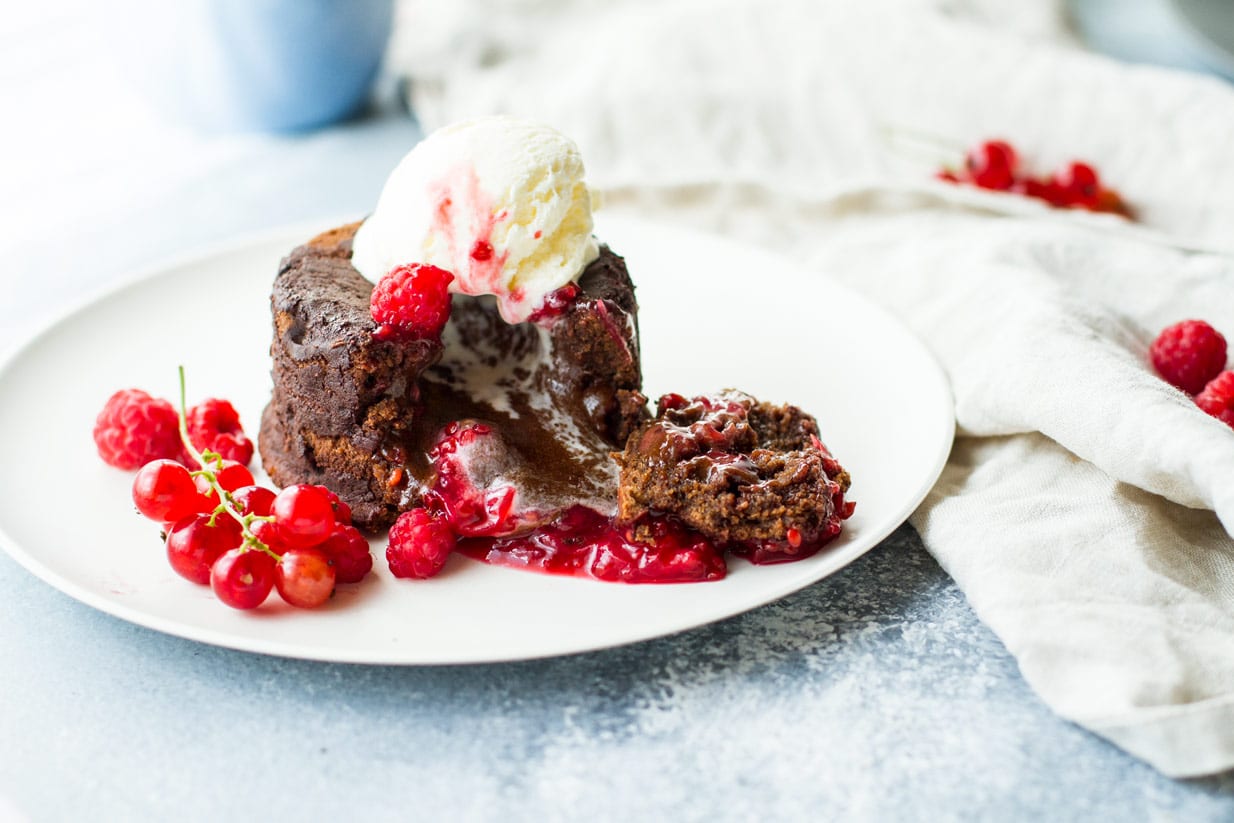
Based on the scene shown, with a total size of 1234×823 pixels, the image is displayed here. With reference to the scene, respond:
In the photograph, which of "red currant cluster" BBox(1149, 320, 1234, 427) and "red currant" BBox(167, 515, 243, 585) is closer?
"red currant" BBox(167, 515, 243, 585)

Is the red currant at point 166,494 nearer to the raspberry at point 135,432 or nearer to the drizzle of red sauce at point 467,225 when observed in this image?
the raspberry at point 135,432

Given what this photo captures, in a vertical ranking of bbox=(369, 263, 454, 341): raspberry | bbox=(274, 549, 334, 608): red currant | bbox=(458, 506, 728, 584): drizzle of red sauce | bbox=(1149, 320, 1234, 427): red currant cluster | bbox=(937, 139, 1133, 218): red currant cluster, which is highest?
bbox=(369, 263, 454, 341): raspberry

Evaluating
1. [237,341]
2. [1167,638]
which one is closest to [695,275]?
[237,341]

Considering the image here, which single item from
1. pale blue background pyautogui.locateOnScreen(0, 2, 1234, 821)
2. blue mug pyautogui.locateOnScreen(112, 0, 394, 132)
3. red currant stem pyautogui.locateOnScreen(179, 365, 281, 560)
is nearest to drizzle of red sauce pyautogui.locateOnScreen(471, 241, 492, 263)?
red currant stem pyautogui.locateOnScreen(179, 365, 281, 560)

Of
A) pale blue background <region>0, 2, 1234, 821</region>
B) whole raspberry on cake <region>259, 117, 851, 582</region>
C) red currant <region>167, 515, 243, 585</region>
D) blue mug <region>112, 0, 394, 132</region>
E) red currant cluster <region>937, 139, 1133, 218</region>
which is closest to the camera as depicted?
pale blue background <region>0, 2, 1234, 821</region>

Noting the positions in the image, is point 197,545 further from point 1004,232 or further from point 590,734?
point 1004,232

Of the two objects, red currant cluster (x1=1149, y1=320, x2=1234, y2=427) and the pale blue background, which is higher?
the pale blue background

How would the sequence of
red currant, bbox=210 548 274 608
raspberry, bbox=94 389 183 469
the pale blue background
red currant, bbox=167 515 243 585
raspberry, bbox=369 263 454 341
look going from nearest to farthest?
the pale blue background < red currant, bbox=210 548 274 608 < red currant, bbox=167 515 243 585 < raspberry, bbox=369 263 454 341 < raspberry, bbox=94 389 183 469

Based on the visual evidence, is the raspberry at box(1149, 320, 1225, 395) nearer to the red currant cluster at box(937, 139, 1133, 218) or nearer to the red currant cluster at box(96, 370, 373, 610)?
the red currant cluster at box(937, 139, 1133, 218)
